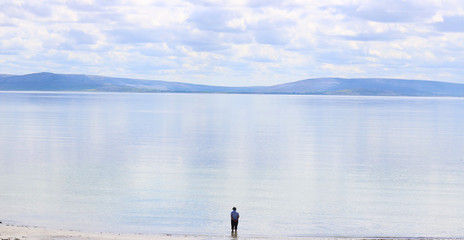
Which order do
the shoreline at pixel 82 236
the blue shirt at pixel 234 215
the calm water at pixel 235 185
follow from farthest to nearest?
the calm water at pixel 235 185, the blue shirt at pixel 234 215, the shoreline at pixel 82 236

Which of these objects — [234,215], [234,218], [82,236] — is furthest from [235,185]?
[82,236]

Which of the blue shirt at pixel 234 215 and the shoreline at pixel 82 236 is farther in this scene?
the blue shirt at pixel 234 215

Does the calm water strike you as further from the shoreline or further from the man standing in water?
the shoreline

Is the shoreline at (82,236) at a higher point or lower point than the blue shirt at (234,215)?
lower

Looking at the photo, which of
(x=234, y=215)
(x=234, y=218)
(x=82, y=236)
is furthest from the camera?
(x=234, y=218)

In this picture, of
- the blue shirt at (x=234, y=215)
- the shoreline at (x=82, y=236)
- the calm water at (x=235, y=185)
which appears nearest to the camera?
the shoreline at (x=82, y=236)

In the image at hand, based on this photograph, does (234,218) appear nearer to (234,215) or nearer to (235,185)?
(234,215)

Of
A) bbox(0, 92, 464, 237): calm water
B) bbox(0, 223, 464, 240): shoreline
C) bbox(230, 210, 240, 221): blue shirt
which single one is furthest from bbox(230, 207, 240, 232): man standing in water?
bbox(0, 92, 464, 237): calm water

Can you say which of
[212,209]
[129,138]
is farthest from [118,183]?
[129,138]

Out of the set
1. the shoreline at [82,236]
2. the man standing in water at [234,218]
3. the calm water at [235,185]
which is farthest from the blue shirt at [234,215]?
the calm water at [235,185]

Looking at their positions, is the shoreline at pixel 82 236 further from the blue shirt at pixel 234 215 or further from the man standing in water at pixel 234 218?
the blue shirt at pixel 234 215

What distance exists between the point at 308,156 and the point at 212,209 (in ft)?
99.2

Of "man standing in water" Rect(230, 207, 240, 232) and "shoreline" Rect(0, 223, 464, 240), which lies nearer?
"shoreline" Rect(0, 223, 464, 240)

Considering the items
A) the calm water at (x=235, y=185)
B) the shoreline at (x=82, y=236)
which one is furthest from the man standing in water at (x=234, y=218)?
the calm water at (x=235, y=185)
